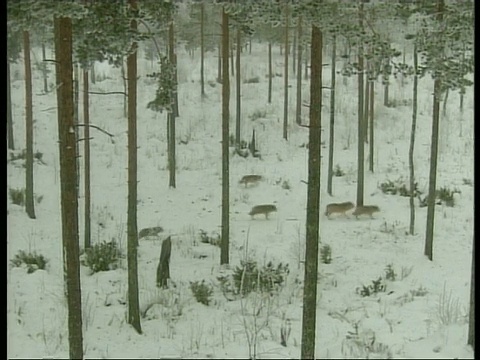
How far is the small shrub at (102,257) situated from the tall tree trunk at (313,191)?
5678 millimetres

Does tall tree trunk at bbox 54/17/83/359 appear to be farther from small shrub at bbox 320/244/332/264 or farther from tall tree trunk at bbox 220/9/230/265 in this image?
small shrub at bbox 320/244/332/264

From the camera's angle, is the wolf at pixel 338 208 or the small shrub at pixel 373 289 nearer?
the small shrub at pixel 373 289

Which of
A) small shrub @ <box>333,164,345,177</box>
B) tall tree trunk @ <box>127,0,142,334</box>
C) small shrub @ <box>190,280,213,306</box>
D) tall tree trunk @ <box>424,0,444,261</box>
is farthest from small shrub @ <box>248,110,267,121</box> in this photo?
tall tree trunk @ <box>127,0,142,334</box>

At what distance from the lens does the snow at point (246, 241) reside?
428 inches

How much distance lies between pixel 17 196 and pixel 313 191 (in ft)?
36.9

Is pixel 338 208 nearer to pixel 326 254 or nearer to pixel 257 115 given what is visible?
pixel 326 254

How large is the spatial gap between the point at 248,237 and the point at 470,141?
39.0 ft

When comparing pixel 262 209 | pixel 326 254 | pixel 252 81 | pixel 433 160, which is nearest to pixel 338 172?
pixel 262 209

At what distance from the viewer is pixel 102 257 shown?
13773mm

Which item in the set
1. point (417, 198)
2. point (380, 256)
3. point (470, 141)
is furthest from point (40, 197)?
point (470, 141)

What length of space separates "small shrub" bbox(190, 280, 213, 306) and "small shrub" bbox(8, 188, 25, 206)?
6.93m

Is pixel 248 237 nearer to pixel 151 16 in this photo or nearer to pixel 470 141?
pixel 151 16

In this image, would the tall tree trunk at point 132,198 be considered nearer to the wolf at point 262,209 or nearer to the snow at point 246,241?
the snow at point 246,241

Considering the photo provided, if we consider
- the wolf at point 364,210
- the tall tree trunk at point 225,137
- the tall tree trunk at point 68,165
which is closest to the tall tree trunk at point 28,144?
the tall tree trunk at point 225,137
